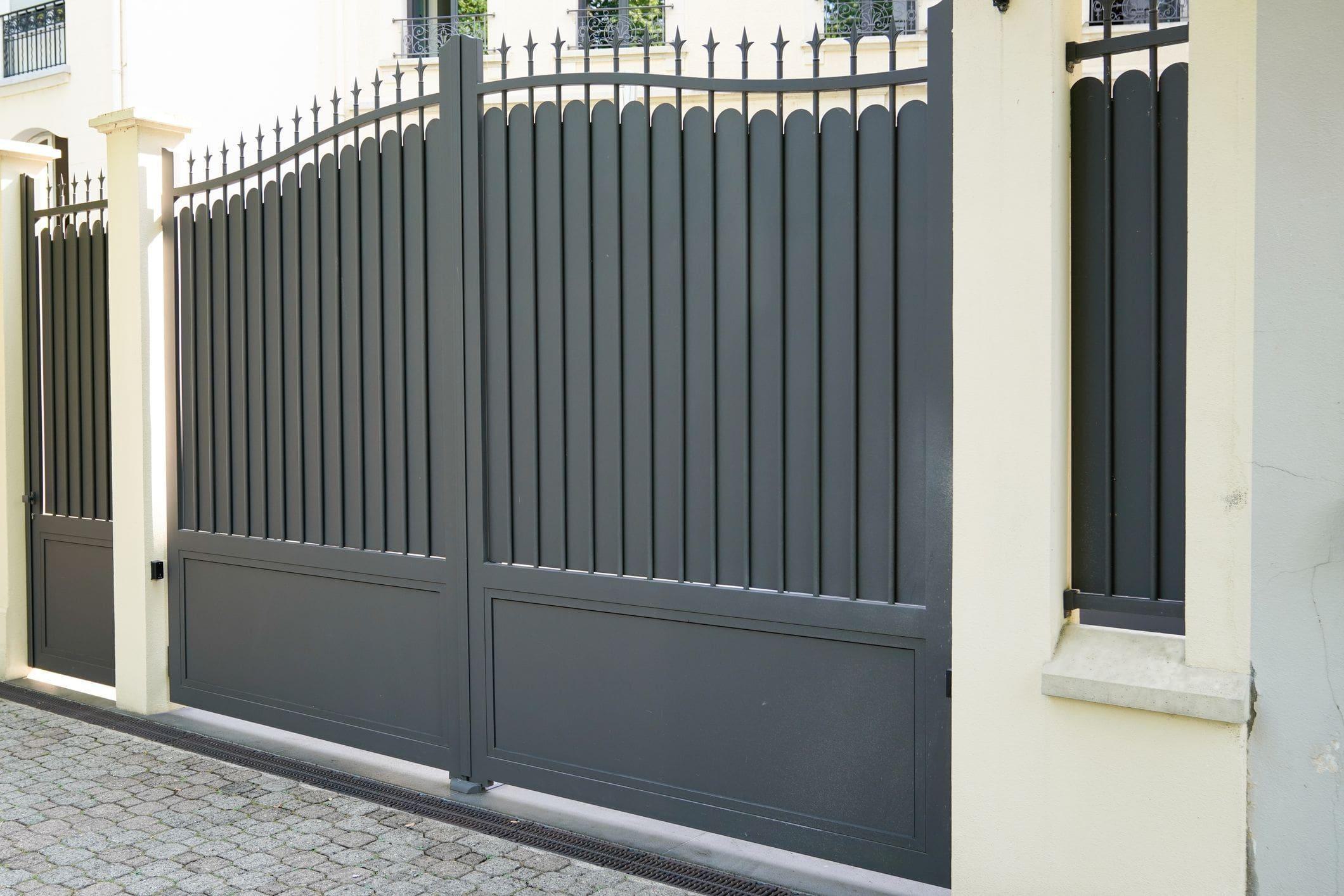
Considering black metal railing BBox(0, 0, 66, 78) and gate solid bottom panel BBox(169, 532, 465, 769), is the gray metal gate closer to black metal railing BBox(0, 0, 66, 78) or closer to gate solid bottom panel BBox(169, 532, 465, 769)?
gate solid bottom panel BBox(169, 532, 465, 769)

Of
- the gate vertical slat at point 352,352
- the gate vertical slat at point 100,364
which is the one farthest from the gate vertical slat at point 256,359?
the gate vertical slat at point 100,364

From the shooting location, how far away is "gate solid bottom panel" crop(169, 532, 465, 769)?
203 inches

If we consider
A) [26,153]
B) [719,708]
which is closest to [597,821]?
[719,708]

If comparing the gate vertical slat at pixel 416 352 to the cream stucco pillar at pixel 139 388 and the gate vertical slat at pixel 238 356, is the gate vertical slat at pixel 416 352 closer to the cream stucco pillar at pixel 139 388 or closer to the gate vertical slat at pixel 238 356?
the gate vertical slat at pixel 238 356

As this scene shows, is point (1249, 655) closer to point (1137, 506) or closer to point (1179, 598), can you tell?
point (1179, 598)

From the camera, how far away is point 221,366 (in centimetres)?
607

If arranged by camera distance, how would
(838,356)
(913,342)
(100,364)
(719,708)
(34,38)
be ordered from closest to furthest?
(913,342)
(838,356)
(719,708)
(100,364)
(34,38)

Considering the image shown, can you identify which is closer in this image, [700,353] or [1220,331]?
[1220,331]

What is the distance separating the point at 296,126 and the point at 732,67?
425 inches

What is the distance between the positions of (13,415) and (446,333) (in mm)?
3883

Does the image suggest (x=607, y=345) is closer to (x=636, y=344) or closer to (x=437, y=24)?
(x=636, y=344)

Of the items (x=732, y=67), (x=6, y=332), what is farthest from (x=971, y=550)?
(x=732, y=67)

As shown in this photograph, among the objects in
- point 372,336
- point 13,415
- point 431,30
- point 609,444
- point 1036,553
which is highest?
point 431,30

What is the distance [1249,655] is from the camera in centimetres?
313
